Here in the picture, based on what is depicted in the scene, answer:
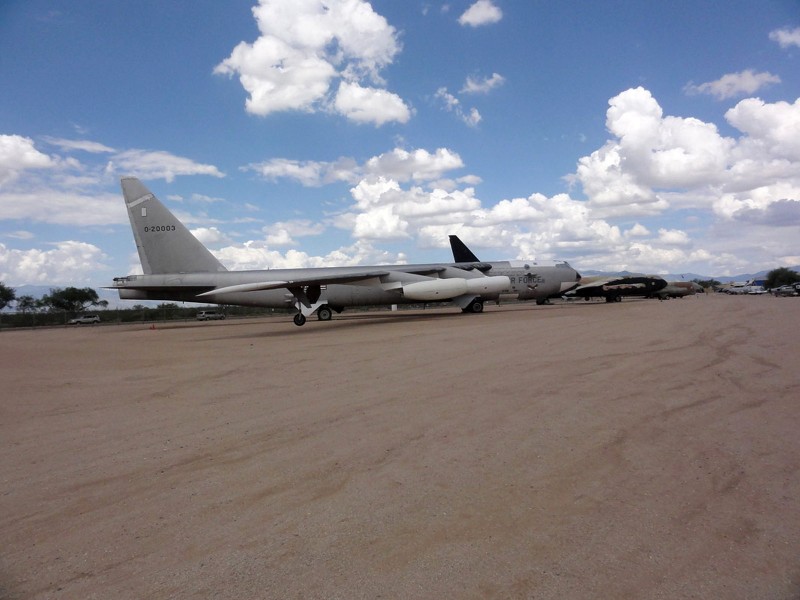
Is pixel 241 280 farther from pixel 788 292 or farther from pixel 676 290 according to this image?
pixel 788 292

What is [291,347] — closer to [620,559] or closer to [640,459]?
[640,459]

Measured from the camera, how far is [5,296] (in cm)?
6381

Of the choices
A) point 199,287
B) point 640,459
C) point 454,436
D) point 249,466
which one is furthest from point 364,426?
point 199,287

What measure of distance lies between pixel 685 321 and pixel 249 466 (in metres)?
15.4

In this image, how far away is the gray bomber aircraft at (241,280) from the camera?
25250 millimetres

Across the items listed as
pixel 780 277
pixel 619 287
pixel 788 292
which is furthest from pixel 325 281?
pixel 780 277

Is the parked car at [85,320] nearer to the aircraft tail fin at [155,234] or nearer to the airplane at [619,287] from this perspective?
the aircraft tail fin at [155,234]

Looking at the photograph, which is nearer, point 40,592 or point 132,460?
point 40,592

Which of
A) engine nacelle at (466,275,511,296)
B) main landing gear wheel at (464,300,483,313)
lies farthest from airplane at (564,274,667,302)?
engine nacelle at (466,275,511,296)

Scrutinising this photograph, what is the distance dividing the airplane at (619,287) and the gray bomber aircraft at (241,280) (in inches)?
496

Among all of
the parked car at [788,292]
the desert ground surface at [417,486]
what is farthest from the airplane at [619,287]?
the desert ground surface at [417,486]

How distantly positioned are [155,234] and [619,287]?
3088cm

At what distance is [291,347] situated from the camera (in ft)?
47.7

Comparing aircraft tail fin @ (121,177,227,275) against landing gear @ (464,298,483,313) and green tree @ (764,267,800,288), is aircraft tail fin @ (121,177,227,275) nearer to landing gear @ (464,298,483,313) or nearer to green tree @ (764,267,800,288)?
landing gear @ (464,298,483,313)
